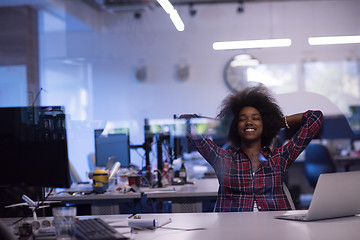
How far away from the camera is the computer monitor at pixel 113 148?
374cm

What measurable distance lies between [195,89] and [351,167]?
2.52 meters

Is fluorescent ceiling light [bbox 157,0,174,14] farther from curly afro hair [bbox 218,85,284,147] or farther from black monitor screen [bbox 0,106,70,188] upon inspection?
black monitor screen [bbox 0,106,70,188]

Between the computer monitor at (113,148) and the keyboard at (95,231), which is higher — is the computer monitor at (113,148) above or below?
above

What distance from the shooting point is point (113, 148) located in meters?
3.76

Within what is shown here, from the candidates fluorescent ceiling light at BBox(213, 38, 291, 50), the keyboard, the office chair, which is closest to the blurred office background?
the office chair

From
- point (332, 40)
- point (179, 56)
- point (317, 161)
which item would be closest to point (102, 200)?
point (332, 40)

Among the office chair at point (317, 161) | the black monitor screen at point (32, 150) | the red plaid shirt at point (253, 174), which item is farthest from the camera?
the office chair at point (317, 161)

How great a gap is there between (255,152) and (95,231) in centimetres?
121

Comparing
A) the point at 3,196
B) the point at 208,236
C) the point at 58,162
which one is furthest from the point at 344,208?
the point at 3,196

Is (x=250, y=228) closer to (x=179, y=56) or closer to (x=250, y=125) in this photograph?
(x=250, y=125)

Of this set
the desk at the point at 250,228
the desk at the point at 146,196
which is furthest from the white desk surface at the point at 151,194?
the desk at the point at 250,228

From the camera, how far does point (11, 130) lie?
2076 millimetres

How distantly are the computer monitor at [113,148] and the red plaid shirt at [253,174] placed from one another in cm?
124

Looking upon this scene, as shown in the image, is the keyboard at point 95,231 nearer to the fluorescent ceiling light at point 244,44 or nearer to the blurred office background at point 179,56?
the fluorescent ceiling light at point 244,44
